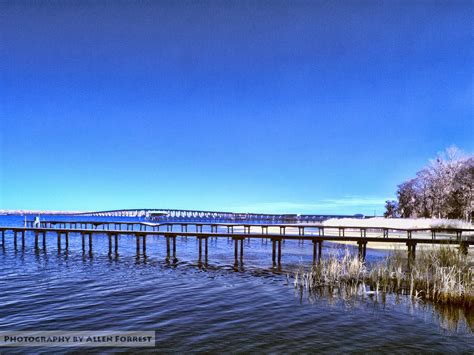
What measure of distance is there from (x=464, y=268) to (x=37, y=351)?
1370 cm

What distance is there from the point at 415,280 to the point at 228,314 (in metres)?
7.26

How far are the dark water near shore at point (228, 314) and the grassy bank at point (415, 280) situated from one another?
76 centimetres

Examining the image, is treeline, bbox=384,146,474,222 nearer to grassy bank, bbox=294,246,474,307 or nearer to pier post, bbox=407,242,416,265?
pier post, bbox=407,242,416,265

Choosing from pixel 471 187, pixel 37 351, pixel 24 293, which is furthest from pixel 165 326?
pixel 471 187

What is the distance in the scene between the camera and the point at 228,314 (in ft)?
34.0

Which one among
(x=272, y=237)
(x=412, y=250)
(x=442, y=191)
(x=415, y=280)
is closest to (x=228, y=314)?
(x=415, y=280)

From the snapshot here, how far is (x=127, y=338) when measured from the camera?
8.45 meters

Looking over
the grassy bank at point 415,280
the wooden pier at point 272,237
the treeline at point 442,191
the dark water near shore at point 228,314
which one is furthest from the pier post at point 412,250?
the treeline at point 442,191

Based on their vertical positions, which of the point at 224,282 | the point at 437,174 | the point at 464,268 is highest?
the point at 437,174

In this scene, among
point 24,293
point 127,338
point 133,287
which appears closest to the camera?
point 127,338

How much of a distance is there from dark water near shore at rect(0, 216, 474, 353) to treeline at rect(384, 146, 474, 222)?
140 feet

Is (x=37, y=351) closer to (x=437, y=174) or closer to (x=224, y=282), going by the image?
(x=224, y=282)

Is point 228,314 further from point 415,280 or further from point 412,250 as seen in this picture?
point 412,250

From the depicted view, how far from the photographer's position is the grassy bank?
11.1 m
